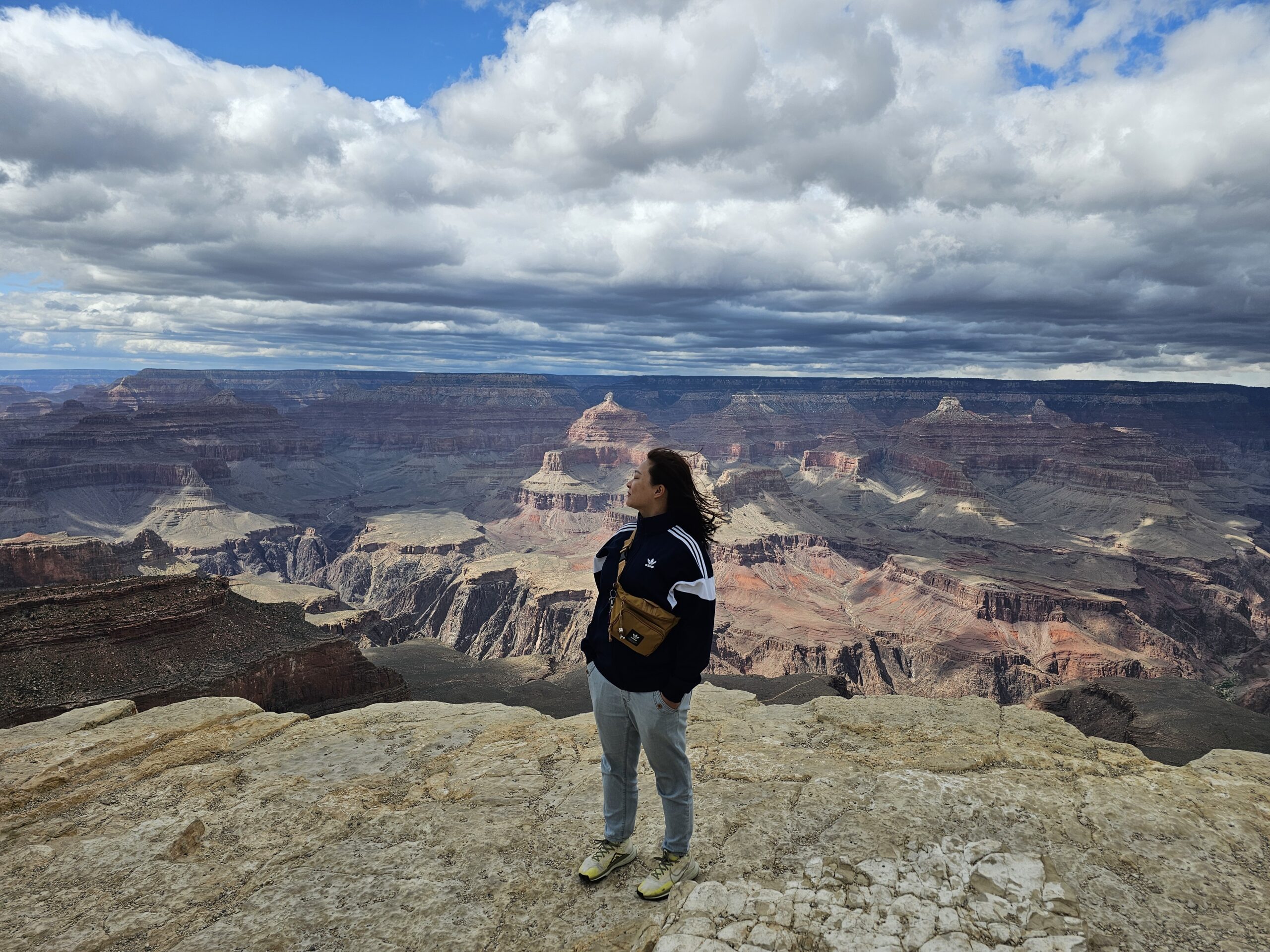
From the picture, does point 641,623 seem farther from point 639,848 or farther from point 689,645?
point 639,848

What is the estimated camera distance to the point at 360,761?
8.47 metres

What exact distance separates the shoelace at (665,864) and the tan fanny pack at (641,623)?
64.3 inches

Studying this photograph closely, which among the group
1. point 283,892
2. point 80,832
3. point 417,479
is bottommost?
point 417,479

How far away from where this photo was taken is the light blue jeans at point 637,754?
15.9 ft

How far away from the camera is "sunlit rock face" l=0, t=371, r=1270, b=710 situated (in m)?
69.3

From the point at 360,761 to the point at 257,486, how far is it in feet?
542

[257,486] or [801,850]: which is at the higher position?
[801,850]

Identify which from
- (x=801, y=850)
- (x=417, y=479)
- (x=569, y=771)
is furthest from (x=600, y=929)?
(x=417, y=479)

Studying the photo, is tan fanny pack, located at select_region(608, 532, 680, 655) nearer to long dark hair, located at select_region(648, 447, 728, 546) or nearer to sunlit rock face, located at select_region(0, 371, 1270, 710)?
long dark hair, located at select_region(648, 447, 728, 546)

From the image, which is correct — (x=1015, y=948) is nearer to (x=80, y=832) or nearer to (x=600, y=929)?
(x=600, y=929)

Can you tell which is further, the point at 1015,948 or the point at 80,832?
the point at 80,832

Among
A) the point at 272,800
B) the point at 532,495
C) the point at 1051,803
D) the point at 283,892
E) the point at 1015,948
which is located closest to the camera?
the point at 1015,948

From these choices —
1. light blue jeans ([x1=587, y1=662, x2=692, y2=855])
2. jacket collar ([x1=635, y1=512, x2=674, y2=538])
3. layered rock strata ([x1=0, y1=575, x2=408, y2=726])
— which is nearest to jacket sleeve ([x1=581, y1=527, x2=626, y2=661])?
light blue jeans ([x1=587, y1=662, x2=692, y2=855])

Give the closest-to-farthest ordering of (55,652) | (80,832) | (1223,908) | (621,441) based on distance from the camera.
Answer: (1223,908), (80,832), (55,652), (621,441)
